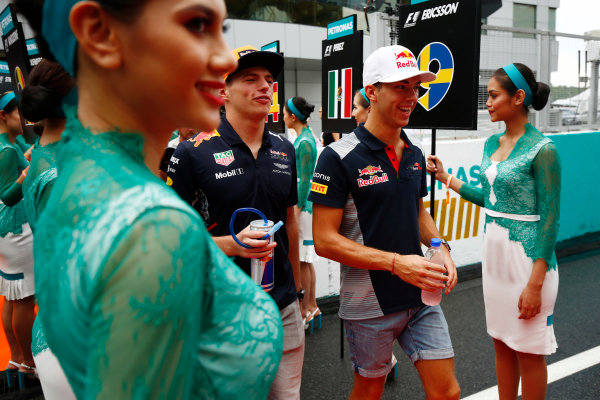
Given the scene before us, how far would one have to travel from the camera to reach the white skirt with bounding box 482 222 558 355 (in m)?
3.00

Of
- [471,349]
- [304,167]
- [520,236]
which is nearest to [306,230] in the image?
[304,167]

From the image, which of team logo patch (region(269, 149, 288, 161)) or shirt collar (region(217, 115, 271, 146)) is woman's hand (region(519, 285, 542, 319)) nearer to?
team logo patch (region(269, 149, 288, 161))

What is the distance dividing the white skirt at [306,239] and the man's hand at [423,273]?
2.86 metres

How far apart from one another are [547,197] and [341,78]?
2396mm

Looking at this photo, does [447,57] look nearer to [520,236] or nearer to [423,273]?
[520,236]

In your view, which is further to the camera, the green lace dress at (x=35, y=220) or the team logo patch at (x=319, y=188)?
the team logo patch at (x=319, y=188)

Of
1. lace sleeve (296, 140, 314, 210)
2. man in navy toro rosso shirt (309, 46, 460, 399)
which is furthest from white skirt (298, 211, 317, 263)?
man in navy toro rosso shirt (309, 46, 460, 399)

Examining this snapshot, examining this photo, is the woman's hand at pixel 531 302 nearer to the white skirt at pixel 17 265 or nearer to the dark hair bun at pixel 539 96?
the dark hair bun at pixel 539 96

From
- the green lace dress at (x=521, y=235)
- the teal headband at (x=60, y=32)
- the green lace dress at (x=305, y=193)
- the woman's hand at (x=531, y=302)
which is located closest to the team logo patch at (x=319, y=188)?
the green lace dress at (x=521, y=235)

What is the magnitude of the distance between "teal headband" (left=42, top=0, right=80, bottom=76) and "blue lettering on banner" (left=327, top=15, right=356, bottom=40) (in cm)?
413

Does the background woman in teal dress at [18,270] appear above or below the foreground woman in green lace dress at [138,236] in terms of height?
below

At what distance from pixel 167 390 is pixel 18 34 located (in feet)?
12.4

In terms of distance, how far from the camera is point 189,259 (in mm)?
666

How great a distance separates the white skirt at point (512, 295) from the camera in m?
3.00
